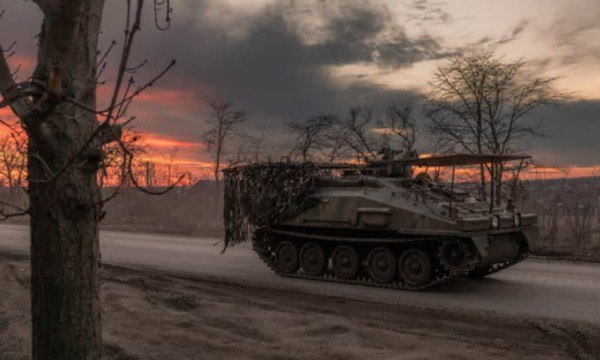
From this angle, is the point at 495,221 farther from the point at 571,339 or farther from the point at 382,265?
the point at 571,339

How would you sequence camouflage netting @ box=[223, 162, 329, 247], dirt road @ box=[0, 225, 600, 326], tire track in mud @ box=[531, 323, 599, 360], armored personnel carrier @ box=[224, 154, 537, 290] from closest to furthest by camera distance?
tire track in mud @ box=[531, 323, 599, 360], dirt road @ box=[0, 225, 600, 326], armored personnel carrier @ box=[224, 154, 537, 290], camouflage netting @ box=[223, 162, 329, 247]

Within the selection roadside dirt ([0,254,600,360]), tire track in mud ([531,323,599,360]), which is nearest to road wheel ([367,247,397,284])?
roadside dirt ([0,254,600,360])

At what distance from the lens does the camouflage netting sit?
39.9ft

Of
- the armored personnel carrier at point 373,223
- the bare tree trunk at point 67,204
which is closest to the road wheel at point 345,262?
the armored personnel carrier at point 373,223

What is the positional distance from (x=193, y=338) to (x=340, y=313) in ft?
8.71

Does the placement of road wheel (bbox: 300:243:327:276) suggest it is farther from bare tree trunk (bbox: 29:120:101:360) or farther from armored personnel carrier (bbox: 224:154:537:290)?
bare tree trunk (bbox: 29:120:101:360)

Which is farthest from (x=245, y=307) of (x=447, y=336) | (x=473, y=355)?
(x=473, y=355)

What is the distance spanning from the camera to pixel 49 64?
344cm

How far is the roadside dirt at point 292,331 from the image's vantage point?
6.08m

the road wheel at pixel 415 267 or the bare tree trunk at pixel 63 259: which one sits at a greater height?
the bare tree trunk at pixel 63 259

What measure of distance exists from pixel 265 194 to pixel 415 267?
11.9ft

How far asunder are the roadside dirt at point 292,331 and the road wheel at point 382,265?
1519 mm

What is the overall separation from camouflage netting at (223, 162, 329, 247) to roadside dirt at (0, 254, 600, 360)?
257 centimetres

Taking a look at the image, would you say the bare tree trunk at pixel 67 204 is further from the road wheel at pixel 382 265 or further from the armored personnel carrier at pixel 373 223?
the road wheel at pixel 382 265
